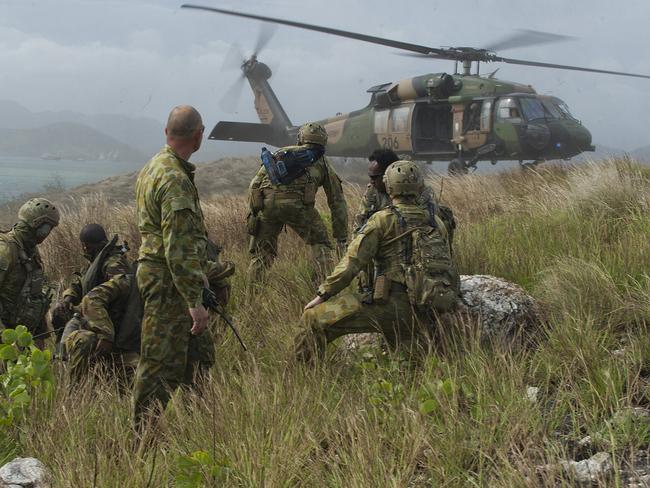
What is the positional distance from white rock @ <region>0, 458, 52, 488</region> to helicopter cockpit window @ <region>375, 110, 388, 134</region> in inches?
542

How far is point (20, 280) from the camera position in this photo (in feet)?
15.9

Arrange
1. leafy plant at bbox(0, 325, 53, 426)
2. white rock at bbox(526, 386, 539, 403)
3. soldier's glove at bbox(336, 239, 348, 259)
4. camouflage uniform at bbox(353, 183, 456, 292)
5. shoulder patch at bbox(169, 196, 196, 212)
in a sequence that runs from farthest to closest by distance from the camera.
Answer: soldier's glove at bbox(336, 239, 348, 259), camouflage uniform at bbox(353, 183, 456, 292), shoulder patch at bbox(169, 196, 196, 212), white rock at bbox(526, 386, 539, 403), leafy plant at bbox(0, 325, 53, 426)

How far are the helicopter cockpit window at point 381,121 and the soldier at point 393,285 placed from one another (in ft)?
39.7

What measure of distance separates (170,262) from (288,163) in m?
3.17

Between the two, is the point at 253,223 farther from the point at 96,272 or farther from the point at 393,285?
the point at 393,285

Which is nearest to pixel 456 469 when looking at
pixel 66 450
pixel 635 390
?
pixel 635 390

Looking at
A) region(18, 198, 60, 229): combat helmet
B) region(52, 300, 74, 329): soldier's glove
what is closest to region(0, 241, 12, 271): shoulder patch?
region(18, 198, 60, 229): combat helmet

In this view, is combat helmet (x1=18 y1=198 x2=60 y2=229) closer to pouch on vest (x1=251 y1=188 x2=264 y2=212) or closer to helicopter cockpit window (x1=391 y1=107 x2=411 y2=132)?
pouch on vest (x1=251 y1=188 x2=264 y2=212)

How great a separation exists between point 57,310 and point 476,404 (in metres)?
2.87

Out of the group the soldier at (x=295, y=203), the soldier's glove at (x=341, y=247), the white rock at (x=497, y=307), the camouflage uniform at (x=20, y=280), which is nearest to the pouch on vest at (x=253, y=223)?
the soldier at (x=295, y=203)

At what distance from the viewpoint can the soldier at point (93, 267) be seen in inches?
165

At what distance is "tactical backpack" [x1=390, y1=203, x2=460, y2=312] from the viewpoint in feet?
12.8

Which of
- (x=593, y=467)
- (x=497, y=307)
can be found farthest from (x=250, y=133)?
(x=593, y=467)

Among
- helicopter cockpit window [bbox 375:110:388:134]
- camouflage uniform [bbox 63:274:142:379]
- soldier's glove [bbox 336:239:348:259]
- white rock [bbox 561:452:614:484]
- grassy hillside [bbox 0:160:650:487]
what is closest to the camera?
white rock [bbox 561:452:614:484]
